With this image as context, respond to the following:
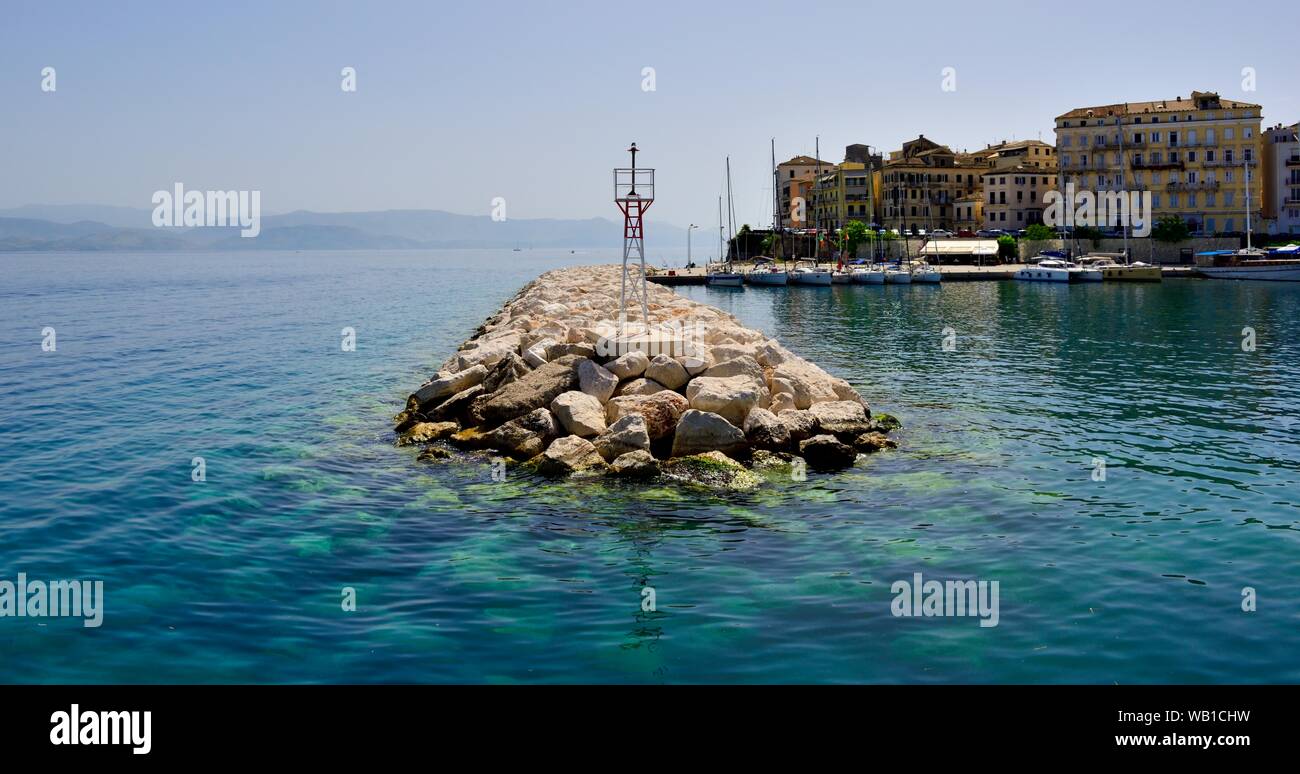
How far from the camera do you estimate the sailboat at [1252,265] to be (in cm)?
8150

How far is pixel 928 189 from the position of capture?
134625 millimetres

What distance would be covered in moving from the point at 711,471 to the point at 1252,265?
279 feet

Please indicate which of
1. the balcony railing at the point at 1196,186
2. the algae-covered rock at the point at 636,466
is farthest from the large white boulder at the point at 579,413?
the balcony railing at the point at 1196,186

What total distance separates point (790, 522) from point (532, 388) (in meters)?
8.24

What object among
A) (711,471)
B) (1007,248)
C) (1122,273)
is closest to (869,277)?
(1122,273)

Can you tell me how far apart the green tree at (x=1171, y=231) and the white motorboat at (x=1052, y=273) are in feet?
51.4

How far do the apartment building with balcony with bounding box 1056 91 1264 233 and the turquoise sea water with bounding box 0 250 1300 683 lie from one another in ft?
293

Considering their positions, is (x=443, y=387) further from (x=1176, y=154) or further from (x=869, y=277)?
(x=1176, y=154)

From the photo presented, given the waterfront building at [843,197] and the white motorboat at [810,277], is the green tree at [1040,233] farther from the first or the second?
the white motorboat at [810,277]

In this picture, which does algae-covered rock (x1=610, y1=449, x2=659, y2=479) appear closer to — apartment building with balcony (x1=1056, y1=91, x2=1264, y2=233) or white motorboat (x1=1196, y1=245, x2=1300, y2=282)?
white motorboat (x1=1196, y1=245, x2=1300, y2=282)

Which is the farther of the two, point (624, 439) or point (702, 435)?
point (702, 435)
